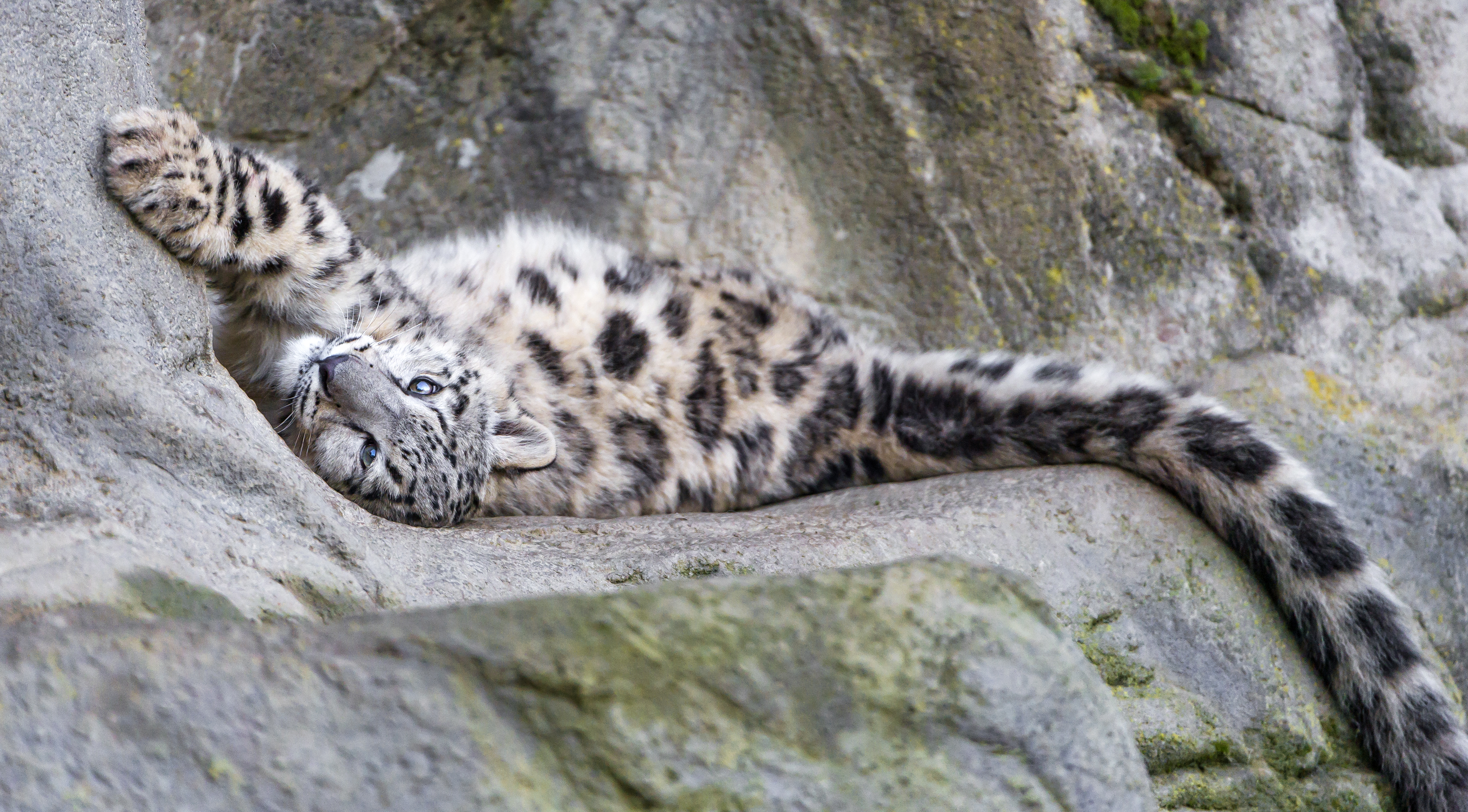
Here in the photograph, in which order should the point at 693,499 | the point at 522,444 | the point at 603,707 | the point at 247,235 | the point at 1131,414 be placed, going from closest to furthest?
1. the point at 603,707
2. the point at 247,235
3. the point at 522,444
4. the point at 1131,414
5. the point at 693,499

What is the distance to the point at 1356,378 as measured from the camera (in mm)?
4285

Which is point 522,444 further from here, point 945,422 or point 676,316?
point 945,422

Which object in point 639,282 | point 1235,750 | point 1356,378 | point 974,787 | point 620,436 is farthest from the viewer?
point 1356,378

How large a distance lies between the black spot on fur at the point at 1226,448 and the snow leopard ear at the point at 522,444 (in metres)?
1.73

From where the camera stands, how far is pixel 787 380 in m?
3.77

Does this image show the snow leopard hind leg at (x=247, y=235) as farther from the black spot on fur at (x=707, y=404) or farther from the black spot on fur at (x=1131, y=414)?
the black spot on fur at (x=1131, y=414)

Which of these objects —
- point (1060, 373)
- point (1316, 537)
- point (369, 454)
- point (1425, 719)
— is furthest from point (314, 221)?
point (1425, 719)

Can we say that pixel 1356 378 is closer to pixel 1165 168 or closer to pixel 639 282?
pixel 1165 168

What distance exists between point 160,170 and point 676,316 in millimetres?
1578

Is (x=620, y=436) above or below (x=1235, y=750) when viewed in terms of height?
above

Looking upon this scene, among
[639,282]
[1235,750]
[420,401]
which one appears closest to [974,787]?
[1235,750]

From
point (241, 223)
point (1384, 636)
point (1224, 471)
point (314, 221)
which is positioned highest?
point (241, 223)

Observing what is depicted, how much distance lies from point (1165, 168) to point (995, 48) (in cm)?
75

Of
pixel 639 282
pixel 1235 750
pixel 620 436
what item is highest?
pixel 639 282
